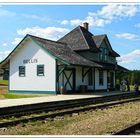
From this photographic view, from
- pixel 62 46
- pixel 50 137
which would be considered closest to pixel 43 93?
pixel 62 46

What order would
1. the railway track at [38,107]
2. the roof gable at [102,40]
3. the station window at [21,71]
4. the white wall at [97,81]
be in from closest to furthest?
the railway track at [38,107] → the station window at [21,71] → the white wall at [97,81] → the roof gable at [102,40]

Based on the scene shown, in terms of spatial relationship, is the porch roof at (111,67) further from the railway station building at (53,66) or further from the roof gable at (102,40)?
the roof gable at (102,40)

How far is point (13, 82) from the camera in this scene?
33.1m

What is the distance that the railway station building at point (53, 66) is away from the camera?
3005cm

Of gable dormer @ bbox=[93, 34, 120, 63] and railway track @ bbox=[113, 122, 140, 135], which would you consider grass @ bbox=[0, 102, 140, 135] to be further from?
gable dormer @ bbox=[93, 34, 120, 63]

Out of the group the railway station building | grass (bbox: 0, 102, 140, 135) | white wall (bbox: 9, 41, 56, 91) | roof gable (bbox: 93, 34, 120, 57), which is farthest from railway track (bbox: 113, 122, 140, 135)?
roof gable (bbox: 93, 34, 120, 57)

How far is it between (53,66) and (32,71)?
8.51 ft

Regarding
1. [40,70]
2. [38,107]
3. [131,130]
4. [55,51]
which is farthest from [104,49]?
[131,130]

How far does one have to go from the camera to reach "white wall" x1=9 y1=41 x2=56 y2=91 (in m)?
30.1

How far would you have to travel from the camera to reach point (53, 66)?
29.9 m

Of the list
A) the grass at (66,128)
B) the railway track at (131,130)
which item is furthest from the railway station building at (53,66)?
the railway track at (131,130)

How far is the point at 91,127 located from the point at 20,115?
439 centimetres

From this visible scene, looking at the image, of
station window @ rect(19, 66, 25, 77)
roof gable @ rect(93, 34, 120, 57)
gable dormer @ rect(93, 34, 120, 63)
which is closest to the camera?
station window @ rect(19, 66, 25, 77)

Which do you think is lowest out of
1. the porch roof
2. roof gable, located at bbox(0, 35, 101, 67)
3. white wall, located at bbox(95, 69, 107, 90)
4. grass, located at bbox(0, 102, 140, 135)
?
grass, located at bbox(0, 102, 140, 135)
